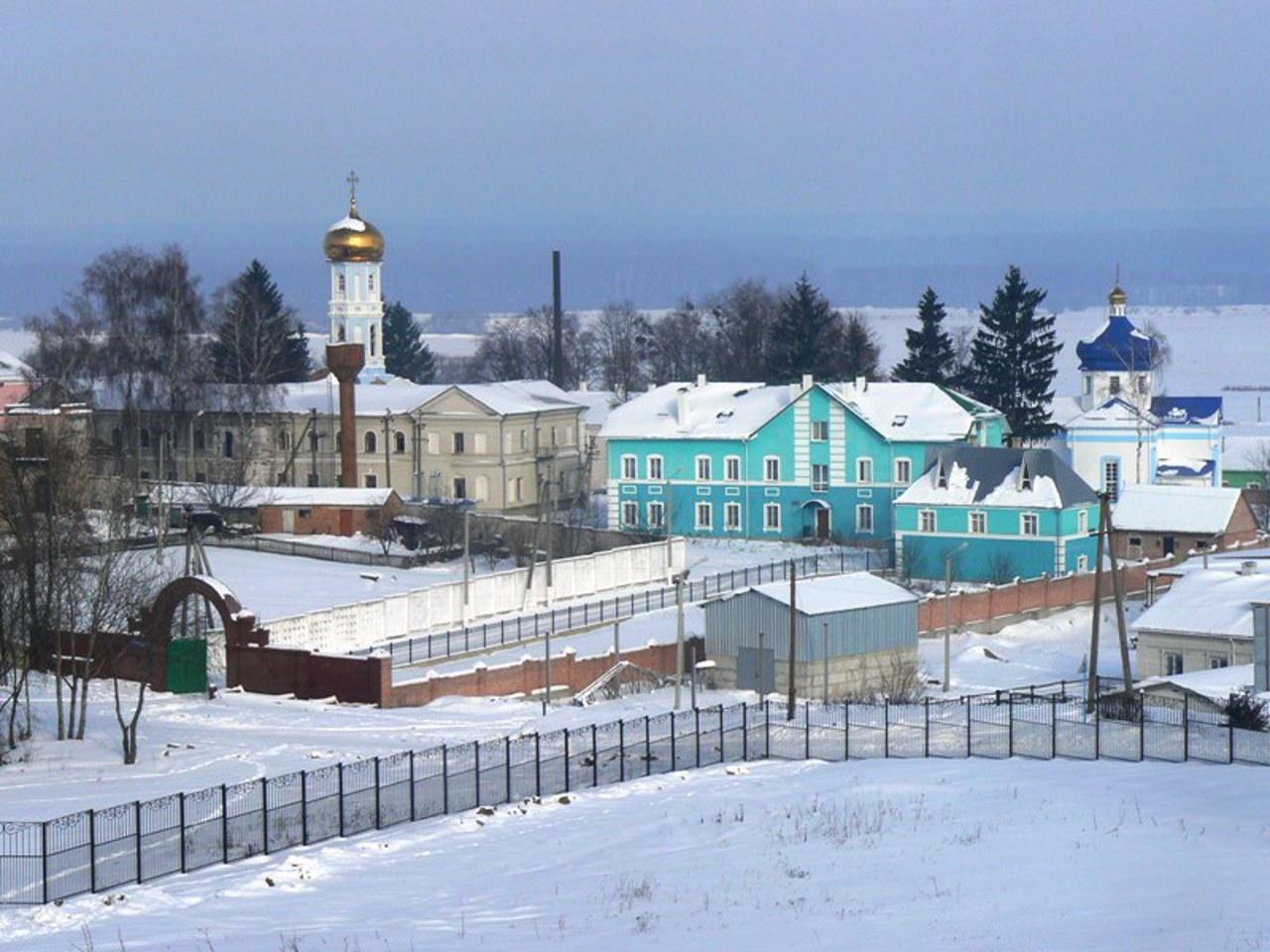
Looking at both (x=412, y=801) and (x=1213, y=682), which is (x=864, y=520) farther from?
(x=412, y=801)

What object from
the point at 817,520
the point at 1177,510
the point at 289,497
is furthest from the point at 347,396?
the point at 1177,510

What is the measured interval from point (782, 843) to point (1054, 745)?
6.20 m

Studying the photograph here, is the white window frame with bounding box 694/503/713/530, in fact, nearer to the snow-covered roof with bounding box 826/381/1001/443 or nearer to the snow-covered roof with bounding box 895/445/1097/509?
the snow-covered roof with bounding box 826/381/1001/443

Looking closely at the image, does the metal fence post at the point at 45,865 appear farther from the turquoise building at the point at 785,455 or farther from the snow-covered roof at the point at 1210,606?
the turquoise building at the point at 785,455

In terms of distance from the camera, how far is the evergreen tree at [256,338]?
81.6 meters

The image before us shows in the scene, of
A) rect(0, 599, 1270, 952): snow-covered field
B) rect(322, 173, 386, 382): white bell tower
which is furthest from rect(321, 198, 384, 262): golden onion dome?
rect(0, 599, 1270, 952): snow-covered field

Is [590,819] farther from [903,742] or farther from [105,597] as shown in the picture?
[105,597]

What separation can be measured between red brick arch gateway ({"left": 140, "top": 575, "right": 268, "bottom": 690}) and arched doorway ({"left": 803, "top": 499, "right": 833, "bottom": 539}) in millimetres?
30124

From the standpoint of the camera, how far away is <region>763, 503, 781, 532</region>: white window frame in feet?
225

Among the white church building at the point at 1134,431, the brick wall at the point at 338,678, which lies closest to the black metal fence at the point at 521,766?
the brick wall at the point at 338,678

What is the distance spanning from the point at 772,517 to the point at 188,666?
3214 cm

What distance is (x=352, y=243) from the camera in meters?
78.6

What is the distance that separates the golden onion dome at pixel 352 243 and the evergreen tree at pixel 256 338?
4391 millimetres

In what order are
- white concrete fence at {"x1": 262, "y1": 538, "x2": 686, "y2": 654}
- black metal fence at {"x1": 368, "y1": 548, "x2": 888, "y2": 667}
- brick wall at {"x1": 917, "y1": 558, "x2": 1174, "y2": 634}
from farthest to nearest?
1. brick wall at {"x1": 917, "y1": 558, "x2": 1174, "y2": 634}
2. black metal fence at {"x1": 368, "y1": 548, "x2": 888, "y2": 667}
3. white concrete fence at {"x1": 262, "y1": 538, "x2": 686, "y2": 654}
